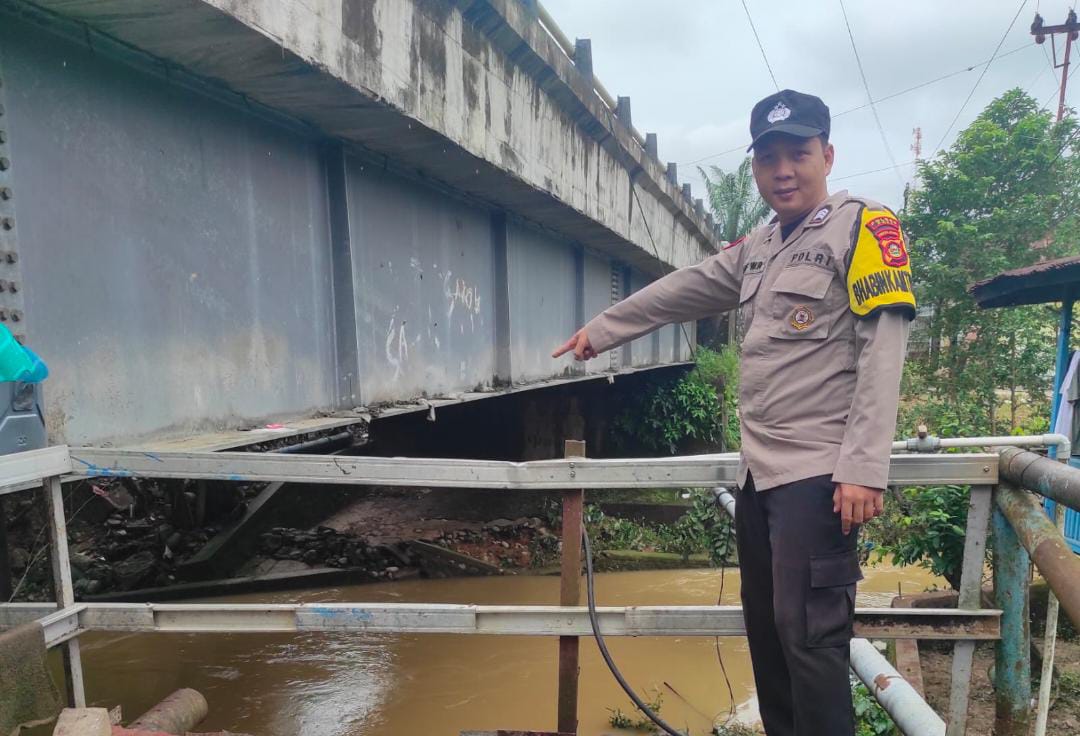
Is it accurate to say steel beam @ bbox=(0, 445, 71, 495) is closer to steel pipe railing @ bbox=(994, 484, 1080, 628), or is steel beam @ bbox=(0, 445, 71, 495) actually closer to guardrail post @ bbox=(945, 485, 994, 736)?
steel pipe railing @ bbox=(994, 484, 1080, 628)

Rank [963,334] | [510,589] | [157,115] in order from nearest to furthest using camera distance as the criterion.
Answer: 1. [157,115]
2. [510,589]
3. [963,334]

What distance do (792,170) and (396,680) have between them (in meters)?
4.69

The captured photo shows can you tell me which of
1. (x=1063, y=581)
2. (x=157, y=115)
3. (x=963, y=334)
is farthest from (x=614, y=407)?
(x=1063, y=581)

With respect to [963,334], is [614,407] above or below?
below

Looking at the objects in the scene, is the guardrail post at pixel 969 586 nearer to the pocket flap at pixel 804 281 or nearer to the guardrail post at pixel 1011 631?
the guardrail post at pixel 1011 631

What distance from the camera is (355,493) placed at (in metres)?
10.4

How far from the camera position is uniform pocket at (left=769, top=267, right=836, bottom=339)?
168cm

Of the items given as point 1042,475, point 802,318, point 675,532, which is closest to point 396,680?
point 802,318

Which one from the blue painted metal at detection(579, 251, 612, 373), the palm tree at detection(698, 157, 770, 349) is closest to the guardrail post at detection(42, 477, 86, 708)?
the blue painted metal at detection(579, 251, 612, 373)

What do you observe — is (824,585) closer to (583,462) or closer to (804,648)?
(804,648)

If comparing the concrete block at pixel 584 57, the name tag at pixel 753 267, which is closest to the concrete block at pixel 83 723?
the name tag at pixel 753 267

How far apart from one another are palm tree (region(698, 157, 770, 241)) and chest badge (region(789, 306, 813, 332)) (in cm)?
1894

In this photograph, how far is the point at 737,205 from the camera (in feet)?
65.5

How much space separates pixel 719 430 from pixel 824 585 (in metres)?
10.6
